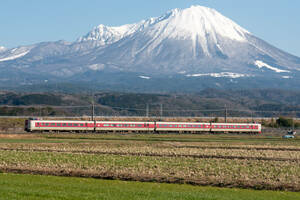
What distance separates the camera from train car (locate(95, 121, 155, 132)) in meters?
108

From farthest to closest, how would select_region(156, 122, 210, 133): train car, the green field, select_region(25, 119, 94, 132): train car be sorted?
1. select_region(156, 122, 210, 133): train car
2. select_region(25, 119, 94, 132): train car
3. the green field

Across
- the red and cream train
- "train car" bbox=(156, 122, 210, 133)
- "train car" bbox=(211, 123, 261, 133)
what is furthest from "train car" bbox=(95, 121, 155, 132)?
"train car" bbox=(211, 123, 261, 133)

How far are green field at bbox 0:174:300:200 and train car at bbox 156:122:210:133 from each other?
266ft

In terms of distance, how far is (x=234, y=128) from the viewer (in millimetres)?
121188

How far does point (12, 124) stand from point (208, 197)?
327ft

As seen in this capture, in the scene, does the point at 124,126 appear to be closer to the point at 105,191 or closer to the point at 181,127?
the point at 181,127

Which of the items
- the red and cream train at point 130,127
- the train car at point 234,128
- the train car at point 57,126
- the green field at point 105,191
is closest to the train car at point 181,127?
the red and cream train at point 130,127

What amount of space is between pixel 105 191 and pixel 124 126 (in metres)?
80.3

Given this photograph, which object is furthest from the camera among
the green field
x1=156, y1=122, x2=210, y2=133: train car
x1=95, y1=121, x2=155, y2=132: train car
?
x1=156, y1=122, x2=210, y2=133: train car

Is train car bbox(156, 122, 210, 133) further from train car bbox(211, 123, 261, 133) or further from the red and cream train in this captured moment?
train car bbox(211, 123, 261, 133)

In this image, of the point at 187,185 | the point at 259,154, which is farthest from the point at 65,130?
the point at 187,185

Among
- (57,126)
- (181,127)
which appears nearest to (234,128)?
(181,127)

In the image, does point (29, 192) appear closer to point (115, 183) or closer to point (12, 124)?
point (115, 183)

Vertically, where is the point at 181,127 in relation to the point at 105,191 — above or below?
above
